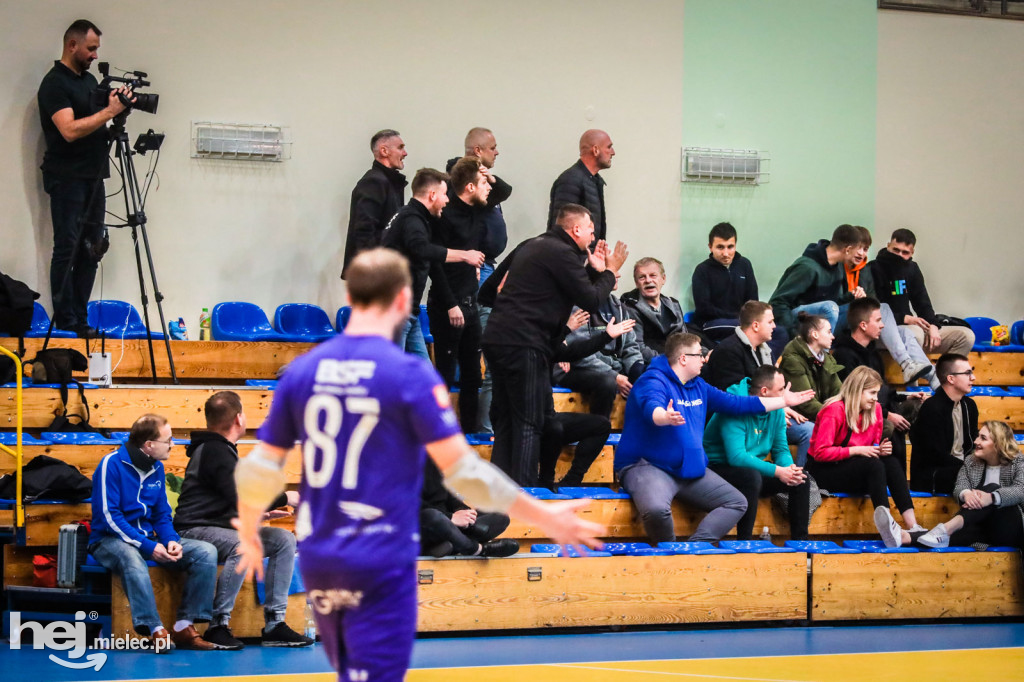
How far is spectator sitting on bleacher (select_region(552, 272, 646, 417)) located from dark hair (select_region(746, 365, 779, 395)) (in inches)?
30.9

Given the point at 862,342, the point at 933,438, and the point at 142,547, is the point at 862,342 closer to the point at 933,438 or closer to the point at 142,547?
the point at 933,438

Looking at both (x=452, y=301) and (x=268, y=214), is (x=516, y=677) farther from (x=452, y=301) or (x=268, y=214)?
(x=268, y=214)

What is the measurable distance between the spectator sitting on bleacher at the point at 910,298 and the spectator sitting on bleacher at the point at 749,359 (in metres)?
2.01

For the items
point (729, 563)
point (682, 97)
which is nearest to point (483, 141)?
point (682, 97)

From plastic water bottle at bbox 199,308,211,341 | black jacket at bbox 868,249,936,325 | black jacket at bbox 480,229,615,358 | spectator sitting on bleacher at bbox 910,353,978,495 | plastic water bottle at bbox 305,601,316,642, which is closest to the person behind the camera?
plastic water bottle at bbox 305,601,316,642

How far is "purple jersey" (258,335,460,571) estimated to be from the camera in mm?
2564

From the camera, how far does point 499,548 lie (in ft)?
19.2

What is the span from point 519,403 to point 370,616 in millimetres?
3656

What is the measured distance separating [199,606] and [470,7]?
19.7 feet

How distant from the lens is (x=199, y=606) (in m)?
5.38

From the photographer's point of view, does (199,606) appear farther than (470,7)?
No

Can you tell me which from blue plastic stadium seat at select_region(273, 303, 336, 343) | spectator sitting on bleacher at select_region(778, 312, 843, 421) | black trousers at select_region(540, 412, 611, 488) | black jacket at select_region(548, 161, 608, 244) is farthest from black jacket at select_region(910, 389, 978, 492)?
blue plastic stadium seat at select_region(273, 303, 336, 343)

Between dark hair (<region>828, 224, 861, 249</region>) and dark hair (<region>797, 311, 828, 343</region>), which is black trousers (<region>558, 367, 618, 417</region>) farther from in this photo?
dark hair (<region>828, 224, 861, 249</region>)

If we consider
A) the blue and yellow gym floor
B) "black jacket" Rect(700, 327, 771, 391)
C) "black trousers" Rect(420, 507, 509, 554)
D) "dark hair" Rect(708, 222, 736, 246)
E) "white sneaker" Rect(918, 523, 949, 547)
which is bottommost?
the blue and yellow gym floor
